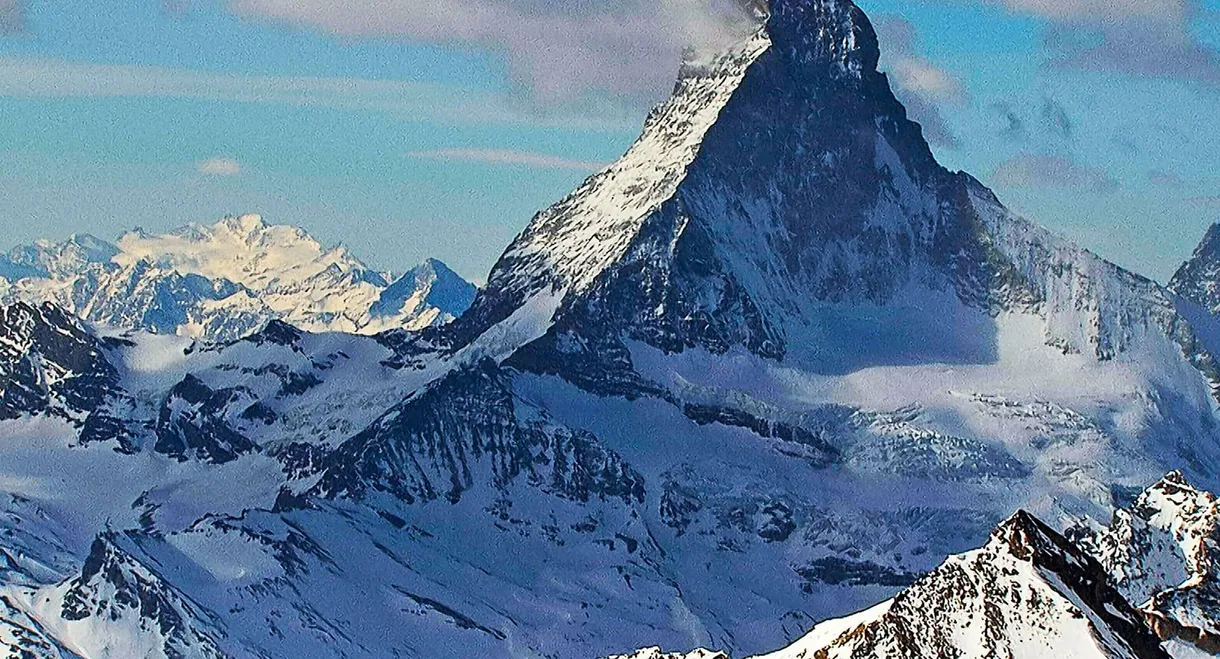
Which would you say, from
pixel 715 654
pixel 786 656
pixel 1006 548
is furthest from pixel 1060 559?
pixel 715 654

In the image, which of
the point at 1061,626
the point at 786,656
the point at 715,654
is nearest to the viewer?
the point at 1061,626

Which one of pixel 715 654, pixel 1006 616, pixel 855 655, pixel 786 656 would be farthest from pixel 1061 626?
pixel 715 654

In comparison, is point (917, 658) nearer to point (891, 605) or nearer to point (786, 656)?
point (891, 605)

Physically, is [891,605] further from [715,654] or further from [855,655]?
[715,654]

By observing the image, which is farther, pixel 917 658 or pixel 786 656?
pixel 786 656

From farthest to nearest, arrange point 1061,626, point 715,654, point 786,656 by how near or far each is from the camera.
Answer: point 715,654, point 786,656, point 1061,626

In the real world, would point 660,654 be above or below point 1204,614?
below
